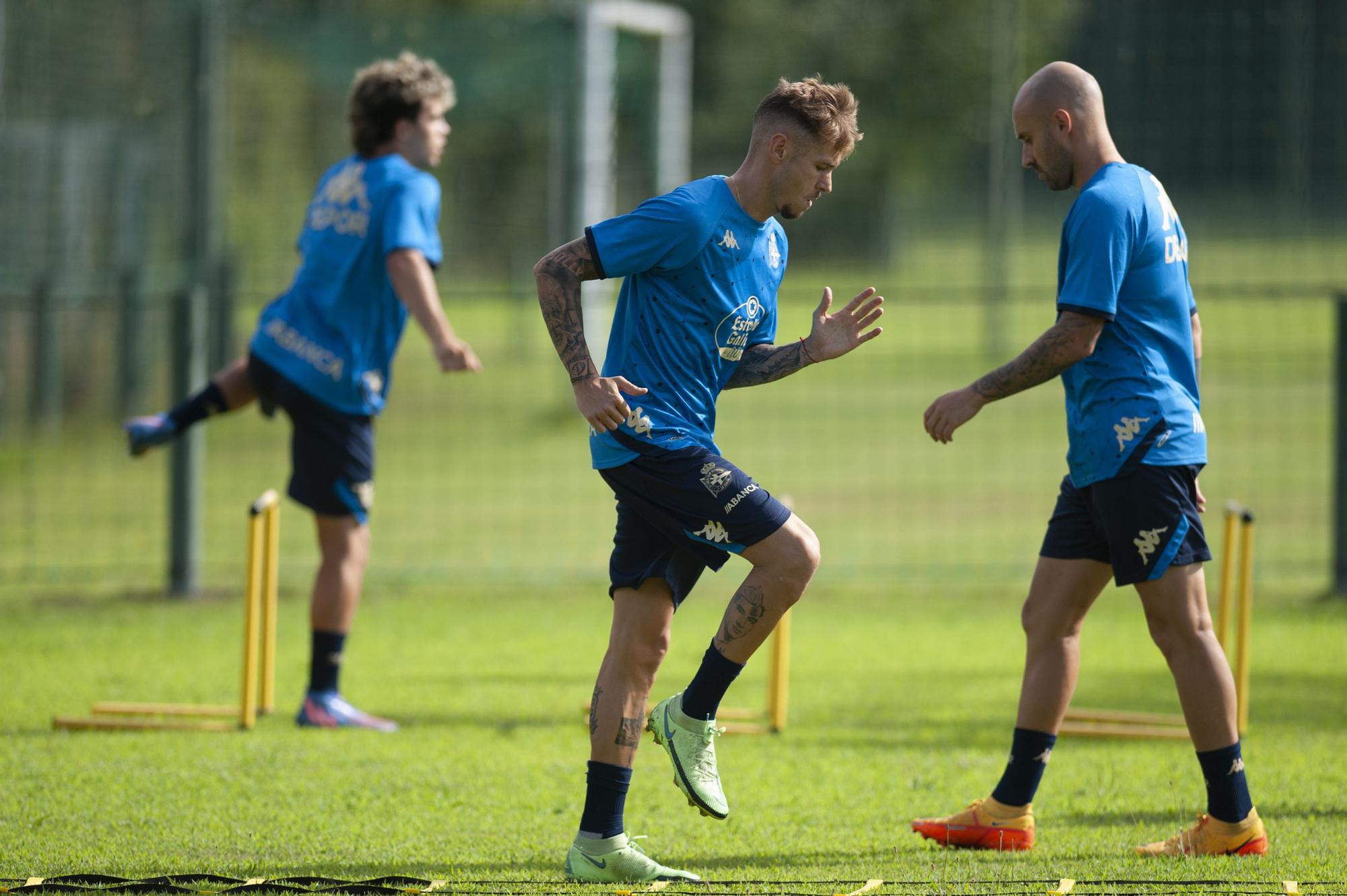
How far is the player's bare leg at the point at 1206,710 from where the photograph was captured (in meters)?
4.26

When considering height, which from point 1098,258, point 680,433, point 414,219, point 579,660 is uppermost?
point 414,219

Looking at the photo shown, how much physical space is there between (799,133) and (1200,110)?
9615mm

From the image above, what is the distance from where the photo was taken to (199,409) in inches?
252

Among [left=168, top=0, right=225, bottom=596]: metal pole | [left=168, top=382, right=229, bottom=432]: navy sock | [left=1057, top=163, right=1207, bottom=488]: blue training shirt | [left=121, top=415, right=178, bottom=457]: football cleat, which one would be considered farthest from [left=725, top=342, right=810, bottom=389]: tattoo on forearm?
[left=168, top=0, right=225, bottom=596]: metal pole

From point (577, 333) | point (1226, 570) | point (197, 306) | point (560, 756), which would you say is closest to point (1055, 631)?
point (1226, 570)

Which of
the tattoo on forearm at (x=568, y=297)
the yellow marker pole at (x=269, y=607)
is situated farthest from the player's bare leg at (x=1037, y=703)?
the yellow marker pole at (x=269, y=607)

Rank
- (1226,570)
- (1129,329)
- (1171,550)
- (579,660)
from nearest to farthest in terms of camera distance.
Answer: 1. (1171,550)
2. (1129,329)
3. (1226,570)
4. (579,660)

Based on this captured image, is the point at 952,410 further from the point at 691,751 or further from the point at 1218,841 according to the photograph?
the point at 1218,841

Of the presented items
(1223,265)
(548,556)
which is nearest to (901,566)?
(548,556)

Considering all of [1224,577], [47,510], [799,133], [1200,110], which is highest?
[1200,110]

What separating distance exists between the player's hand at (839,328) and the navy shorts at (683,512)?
0.47 metres

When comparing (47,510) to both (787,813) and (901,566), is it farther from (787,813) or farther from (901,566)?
(787,813)

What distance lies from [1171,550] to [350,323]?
337 cm

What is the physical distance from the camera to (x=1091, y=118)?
433 centimetres
